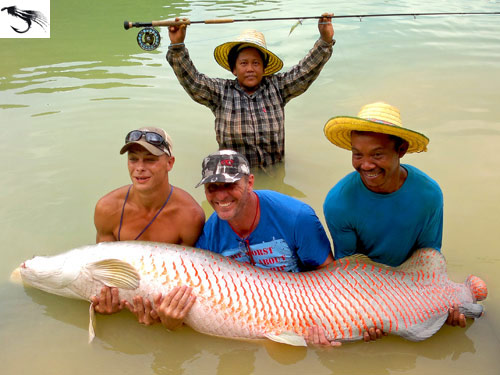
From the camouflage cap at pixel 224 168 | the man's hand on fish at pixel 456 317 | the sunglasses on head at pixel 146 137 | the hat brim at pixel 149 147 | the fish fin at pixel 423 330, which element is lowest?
the fish fin at pixel 423 330

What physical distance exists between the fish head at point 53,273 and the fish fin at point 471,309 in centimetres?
269

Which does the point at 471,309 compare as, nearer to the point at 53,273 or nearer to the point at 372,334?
the point at 372,334

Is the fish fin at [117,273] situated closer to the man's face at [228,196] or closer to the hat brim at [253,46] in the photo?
the man's face at [228,196]

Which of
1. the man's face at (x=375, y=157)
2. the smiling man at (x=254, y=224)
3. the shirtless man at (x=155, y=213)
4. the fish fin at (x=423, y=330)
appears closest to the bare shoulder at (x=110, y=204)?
the shirtless man at (x=155, y=213)

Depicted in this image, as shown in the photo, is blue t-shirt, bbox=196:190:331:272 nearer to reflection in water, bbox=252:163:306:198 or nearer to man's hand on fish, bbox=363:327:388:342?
man's hand on fish, bbox=363:327:388:342

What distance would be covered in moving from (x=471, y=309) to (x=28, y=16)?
489 inches

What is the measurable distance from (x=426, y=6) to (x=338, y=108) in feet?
29.6

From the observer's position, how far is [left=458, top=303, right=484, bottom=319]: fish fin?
10.6ft

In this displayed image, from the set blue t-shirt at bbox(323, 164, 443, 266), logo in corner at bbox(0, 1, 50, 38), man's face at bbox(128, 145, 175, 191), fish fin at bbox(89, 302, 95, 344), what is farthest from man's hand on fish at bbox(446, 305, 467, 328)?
logo in corner at bbox(0, 1, 50, 38)

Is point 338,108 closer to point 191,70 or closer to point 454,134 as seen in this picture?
point 454,134

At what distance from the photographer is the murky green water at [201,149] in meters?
3.21

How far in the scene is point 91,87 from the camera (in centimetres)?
818

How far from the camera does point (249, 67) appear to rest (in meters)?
4.72

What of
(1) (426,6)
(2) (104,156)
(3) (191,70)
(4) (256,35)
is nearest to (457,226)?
(4) (256,35)
